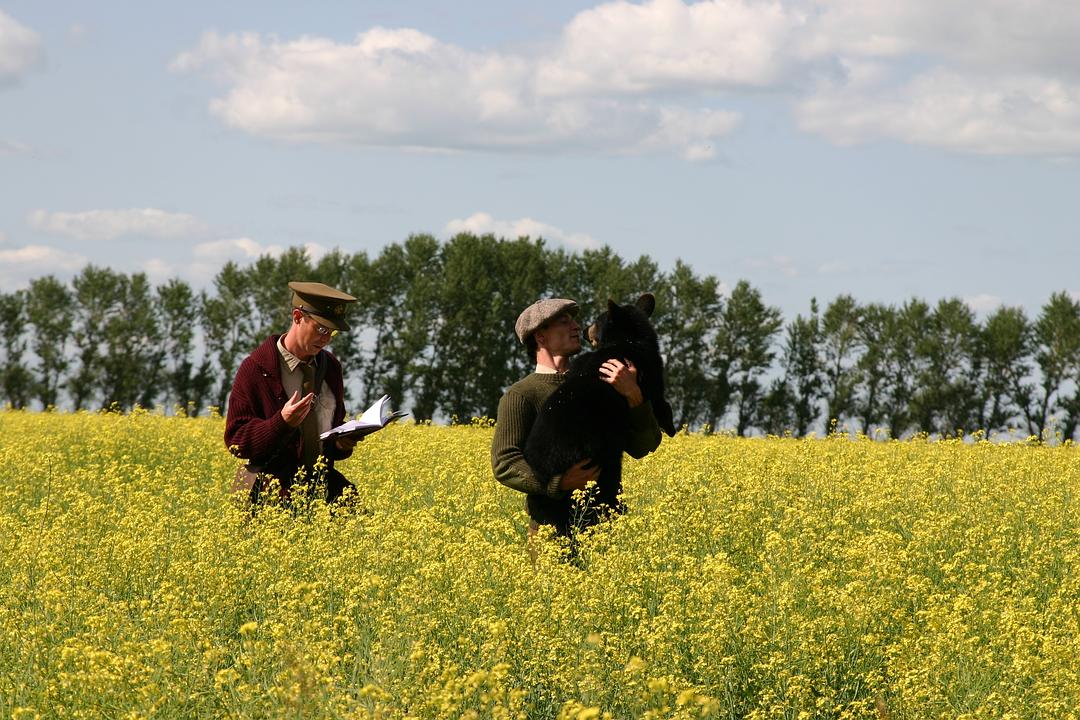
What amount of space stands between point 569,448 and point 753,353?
47859 mm

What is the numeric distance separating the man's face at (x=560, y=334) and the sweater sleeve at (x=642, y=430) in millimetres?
420

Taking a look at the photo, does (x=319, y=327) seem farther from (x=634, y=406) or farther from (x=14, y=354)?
(x=14, y=354)

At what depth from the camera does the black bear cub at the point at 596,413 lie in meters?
5.67

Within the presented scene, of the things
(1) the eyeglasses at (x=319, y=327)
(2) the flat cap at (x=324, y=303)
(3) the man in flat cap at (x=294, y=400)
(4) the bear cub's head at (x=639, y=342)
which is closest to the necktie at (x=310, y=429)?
(3) the man in flat cap at (x=294, y=400)

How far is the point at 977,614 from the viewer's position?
5.80 m

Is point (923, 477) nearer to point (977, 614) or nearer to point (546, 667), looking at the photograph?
point (977, 614)

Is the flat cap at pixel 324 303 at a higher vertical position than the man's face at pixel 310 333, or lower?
higher

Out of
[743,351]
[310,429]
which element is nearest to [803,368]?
[743,351]

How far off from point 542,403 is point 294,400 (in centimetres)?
147

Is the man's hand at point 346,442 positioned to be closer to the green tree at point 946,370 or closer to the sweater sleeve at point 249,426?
the sweater sleeve at point 249,426

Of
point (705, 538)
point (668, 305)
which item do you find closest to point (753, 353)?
point (668, 305)

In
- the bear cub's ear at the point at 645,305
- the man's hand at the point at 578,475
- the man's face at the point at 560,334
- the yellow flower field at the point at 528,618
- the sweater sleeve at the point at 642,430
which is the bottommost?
the yellow flower field at the point at 528,618

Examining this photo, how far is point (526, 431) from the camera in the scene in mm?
5969

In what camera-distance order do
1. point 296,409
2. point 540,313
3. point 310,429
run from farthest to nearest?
1. point 310,429
2. point 296,409
3. point 540,313
